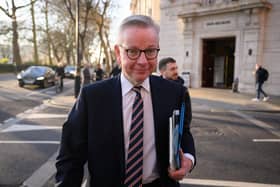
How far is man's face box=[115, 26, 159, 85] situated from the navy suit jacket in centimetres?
12

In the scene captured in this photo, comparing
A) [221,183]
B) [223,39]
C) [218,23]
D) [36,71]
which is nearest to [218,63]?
[223,39]

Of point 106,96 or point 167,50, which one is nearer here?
point 106,96

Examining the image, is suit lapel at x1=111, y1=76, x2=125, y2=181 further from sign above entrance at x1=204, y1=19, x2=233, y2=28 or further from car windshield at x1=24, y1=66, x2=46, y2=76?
car windshield at x1=24, y1=66, x2=46, y2=76

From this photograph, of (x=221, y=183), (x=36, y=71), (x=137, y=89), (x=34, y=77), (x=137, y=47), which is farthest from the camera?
(x=36, y=71)

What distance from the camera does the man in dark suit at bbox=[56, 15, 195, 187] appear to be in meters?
1.56

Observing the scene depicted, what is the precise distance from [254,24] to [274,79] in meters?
3.48

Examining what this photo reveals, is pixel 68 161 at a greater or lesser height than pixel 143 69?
lesser

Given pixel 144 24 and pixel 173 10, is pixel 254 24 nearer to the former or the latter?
pixel 173 10

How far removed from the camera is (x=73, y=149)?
1.63m

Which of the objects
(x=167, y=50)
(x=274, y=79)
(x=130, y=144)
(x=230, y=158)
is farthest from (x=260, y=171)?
(x=167, y=50)

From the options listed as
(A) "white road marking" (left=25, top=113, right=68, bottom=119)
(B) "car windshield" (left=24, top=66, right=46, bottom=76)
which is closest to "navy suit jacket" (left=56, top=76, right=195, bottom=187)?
(A) "white road marking" (left=25, top=113, right=68, bottom=119)

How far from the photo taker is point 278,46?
16266mm

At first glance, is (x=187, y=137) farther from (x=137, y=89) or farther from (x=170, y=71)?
(x=170, y=71)

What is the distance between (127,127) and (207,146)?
4.71m
